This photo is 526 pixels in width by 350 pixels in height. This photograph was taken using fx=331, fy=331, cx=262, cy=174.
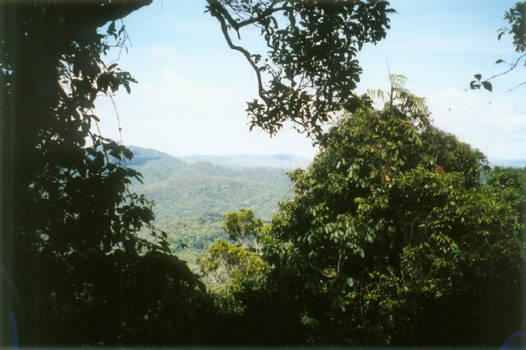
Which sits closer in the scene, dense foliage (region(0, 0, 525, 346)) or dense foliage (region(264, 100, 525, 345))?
dense foliage (region(0, 0, 525, 346))

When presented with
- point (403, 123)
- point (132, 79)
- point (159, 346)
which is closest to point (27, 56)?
point (132, 79)

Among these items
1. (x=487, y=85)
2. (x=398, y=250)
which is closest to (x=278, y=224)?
(x=398, y=250)

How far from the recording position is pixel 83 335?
11.5 feet

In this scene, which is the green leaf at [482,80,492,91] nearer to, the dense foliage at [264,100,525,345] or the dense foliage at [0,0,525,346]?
the dense foliage at [0,0,525,346]

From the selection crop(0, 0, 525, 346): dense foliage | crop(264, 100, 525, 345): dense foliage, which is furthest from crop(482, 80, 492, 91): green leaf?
crop(264, 100, 525, 345): dense foliage

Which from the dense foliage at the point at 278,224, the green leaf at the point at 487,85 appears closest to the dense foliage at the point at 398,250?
the dense foliage at the point at 278,224

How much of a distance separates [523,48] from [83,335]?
5.47 m

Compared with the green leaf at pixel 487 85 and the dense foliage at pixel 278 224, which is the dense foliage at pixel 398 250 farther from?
the green leaf at pixel 487 85

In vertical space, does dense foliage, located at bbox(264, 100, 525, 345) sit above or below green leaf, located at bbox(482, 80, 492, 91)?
below

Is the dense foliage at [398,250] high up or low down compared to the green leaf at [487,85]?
down

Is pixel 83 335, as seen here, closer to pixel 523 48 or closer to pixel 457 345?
pixel 523 48

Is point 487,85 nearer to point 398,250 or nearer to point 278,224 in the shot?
point 398,250

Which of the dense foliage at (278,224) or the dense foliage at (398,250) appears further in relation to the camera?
the dense foliage at (398,250)

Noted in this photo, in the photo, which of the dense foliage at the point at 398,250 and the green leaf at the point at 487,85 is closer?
the green leaf at the point at 487,85
